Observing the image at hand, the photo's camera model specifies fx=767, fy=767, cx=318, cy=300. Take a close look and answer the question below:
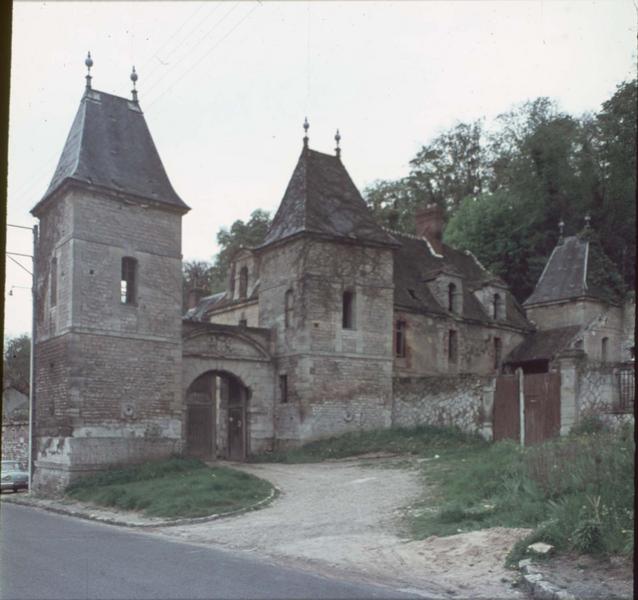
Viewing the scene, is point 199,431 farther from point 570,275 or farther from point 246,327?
point 570,275

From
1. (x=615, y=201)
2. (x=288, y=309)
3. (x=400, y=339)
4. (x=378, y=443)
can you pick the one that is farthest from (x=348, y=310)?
(x=615, y=201)

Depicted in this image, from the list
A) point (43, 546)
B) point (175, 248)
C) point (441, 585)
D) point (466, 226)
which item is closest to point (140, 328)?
point (175, 248)

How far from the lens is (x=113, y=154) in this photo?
24.6m

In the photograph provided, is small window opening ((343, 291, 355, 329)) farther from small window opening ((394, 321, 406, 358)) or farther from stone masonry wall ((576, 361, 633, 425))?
stone masonry wall ((576, 361, 633, 425))

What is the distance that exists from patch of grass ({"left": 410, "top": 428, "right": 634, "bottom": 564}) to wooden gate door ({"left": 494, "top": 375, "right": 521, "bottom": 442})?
15.2 feet

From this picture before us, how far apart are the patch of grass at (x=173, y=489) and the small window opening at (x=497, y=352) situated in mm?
16847

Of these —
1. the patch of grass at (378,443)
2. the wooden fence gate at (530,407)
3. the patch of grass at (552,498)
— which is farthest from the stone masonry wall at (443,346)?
the patch of grass at (552,498)

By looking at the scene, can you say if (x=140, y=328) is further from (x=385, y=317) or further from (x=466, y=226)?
(x=466, y=226)

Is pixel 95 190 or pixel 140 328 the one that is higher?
pixel 95 190

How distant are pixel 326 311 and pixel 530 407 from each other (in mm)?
8784

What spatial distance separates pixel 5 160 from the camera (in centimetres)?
217

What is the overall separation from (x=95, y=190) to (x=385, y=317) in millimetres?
11762

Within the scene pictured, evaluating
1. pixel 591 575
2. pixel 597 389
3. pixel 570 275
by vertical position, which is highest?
pixel 570 275

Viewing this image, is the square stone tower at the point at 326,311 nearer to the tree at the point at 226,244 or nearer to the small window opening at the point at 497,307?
the small window opening at the point at 497,307
